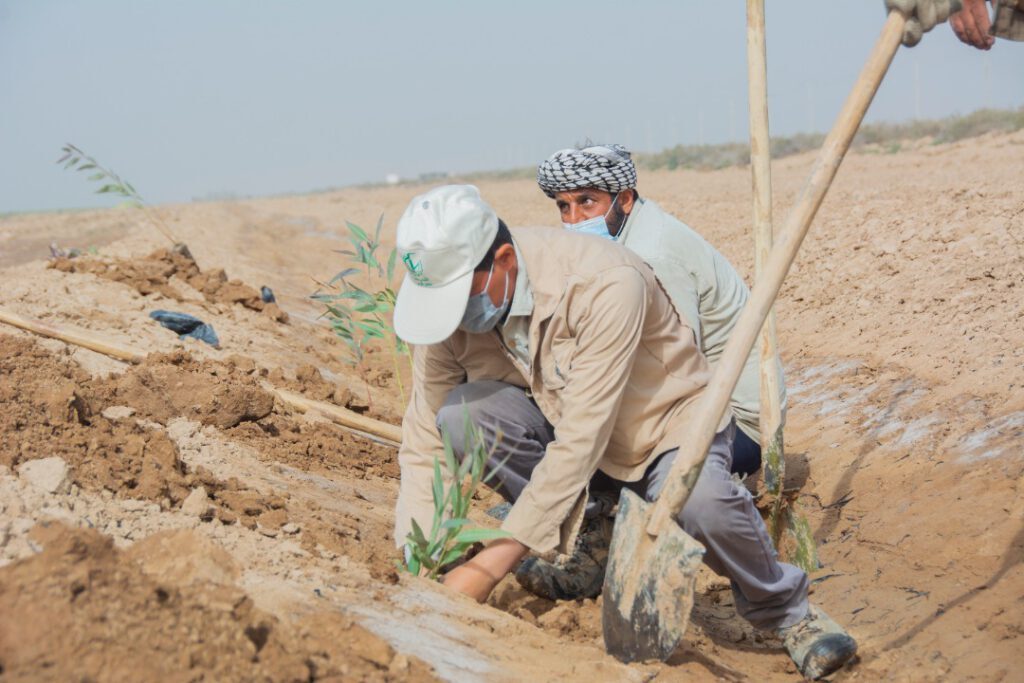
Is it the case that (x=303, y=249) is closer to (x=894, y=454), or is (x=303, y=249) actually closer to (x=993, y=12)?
(x=894, y=454)

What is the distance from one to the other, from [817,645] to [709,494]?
1.88ft

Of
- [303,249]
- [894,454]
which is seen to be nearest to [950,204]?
[894,454]

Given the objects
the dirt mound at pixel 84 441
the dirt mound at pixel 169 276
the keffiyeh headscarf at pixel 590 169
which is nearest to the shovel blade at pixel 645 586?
the dirt mound at pixel 84 441

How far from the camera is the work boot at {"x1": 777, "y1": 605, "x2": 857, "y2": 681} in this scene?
9.62 ft

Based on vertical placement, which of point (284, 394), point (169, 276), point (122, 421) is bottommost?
point (169, 276)

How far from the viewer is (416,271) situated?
111 inches

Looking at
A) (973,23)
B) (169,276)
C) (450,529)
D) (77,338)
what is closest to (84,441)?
(450,529)

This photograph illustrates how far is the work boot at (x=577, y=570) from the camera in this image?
11.8ft

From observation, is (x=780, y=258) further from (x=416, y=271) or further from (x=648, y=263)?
(x=648, y=263)

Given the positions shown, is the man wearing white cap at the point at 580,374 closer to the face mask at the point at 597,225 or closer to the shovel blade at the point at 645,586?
the shovel blade at the point at 645,586

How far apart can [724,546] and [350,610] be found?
3.35ft

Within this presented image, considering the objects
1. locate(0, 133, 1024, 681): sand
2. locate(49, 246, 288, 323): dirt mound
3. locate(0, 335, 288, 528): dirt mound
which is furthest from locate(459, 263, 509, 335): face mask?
locate(49, 246, 288, 323): dirt mound

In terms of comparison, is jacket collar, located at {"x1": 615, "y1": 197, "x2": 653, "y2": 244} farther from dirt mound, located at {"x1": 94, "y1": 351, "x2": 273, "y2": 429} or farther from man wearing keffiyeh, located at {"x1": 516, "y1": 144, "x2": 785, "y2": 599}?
dirt mound, located at {"x1": 94, "y1": 351, "x2": 273, "y2": 429}

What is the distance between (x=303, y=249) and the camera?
1895cm
